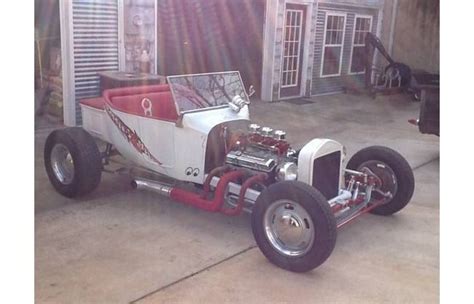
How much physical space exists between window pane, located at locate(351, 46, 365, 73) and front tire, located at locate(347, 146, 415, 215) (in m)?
9.87

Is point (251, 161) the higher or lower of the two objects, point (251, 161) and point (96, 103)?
the lower

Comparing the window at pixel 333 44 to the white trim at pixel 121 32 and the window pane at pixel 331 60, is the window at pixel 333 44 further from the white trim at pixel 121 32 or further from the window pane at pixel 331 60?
the white trim at pixel 121 32

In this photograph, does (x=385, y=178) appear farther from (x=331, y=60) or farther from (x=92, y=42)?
(x=331, y=60)

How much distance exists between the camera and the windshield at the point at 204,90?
4363 millimetres

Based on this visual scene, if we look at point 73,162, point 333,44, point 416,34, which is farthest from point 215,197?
point 416,34

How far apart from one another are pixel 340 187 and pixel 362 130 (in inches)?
200

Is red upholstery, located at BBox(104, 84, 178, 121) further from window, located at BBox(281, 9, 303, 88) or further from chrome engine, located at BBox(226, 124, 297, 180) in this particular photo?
window, located at BBox(281, 9, 303, 88)

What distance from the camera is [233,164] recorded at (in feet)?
13.8

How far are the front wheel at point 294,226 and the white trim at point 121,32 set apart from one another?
4.96m

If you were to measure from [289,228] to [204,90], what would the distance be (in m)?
1.66

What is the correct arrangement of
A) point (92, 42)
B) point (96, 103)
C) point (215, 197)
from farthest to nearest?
point (92, 42) → point (96, 103) → point (215, 197)

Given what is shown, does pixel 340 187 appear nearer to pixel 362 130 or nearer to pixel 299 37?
pixel 362 130

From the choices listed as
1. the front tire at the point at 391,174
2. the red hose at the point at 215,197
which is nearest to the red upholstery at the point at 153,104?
the red hose at the point at 215,197

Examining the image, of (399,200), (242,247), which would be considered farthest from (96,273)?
(399,200)
